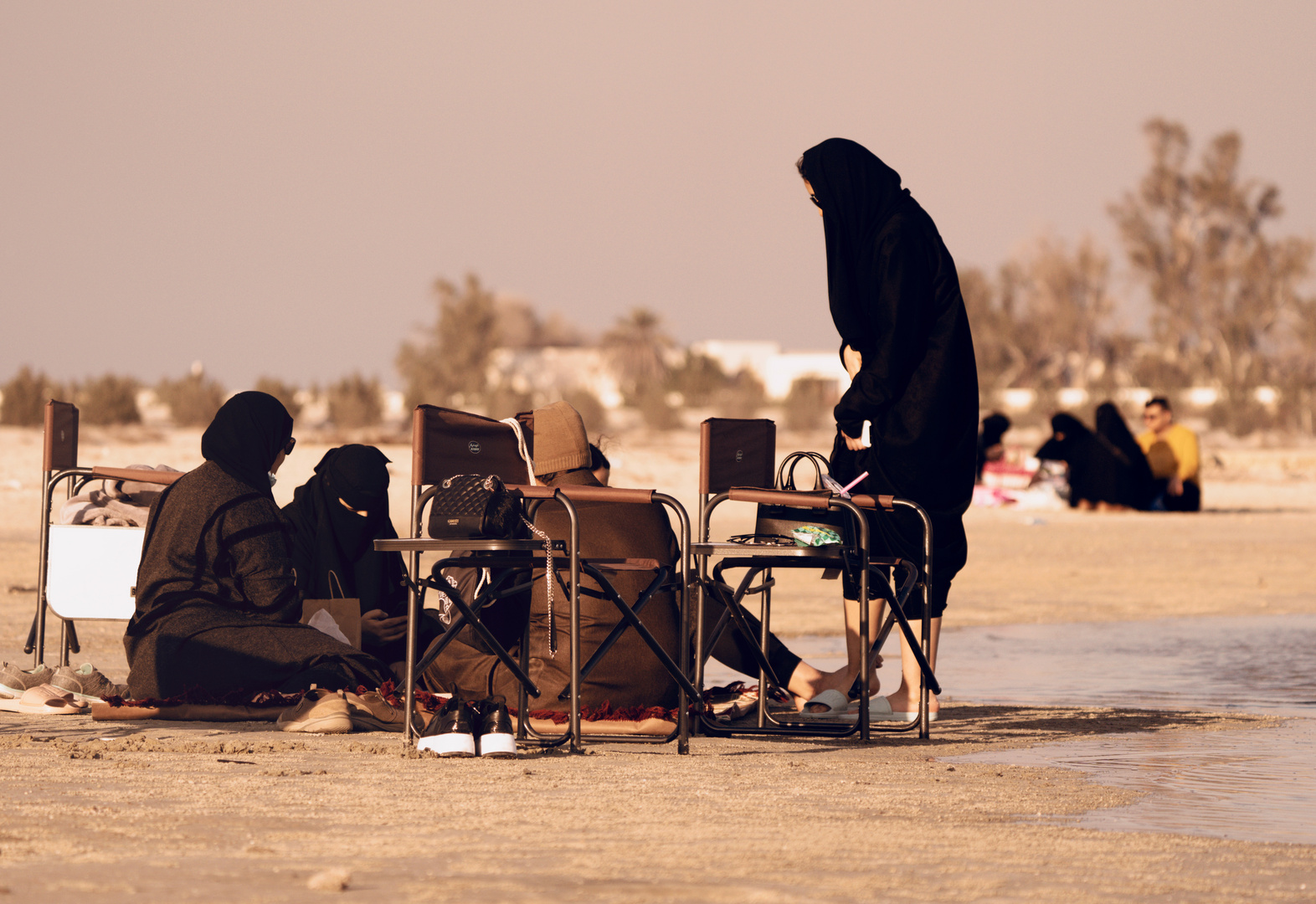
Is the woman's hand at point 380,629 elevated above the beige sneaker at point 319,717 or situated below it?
above

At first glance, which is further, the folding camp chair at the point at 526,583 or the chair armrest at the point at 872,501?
the chair armrest at the point at 872,501

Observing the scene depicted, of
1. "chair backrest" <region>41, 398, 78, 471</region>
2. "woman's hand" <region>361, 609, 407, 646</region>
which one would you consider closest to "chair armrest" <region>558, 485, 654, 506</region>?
"woman's hand" <region>361, 609, 407, 646</region>

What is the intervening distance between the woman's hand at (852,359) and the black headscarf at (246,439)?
186 centimetres

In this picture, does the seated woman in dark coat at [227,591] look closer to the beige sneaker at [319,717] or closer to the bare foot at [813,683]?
the beige sneaker at [319,717]

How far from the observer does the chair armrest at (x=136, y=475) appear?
680 centimetres

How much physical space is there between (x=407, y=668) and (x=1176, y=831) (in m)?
2.23

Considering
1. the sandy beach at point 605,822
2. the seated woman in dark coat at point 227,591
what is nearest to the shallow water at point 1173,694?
the sandy beach at point 605,822

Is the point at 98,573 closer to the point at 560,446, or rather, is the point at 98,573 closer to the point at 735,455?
the point at 560,446

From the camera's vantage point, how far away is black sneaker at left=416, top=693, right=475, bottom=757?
5297 mm

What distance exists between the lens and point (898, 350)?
20.7ft

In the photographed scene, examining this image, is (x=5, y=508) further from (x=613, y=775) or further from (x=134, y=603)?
(x=613, y=775)

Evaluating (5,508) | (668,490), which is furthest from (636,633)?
(668,490)

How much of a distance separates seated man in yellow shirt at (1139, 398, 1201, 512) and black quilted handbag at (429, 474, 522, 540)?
52.4 feet

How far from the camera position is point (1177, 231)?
59000 mm
